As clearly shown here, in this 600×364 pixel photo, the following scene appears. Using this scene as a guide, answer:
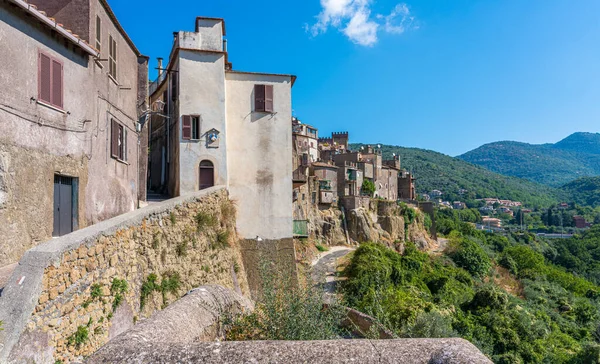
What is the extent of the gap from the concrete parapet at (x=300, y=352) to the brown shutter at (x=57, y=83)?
7.67m

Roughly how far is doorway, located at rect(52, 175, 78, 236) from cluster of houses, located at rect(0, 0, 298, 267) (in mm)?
25

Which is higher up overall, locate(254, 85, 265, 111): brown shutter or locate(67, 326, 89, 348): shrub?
locate(254, 85, 265, 111): brown shutter

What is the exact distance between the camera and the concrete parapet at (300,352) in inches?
114

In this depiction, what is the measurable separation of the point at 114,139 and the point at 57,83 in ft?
10.1

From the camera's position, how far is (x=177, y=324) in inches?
151

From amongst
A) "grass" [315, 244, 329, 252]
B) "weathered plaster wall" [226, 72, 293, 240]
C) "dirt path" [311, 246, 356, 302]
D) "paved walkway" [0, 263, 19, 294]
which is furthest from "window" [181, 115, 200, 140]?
"grass" [315, 244, 329, 252]

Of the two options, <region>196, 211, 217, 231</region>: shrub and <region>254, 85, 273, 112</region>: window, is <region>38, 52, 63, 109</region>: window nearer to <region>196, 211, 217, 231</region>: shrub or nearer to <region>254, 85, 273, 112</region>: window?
<region>196, 211, 217, 231</region>: shrub

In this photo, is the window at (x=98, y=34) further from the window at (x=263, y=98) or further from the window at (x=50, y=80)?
the window at (x=263, y=98)

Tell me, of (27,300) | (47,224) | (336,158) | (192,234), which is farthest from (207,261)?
(336,158)

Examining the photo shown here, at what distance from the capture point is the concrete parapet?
2.90 metres

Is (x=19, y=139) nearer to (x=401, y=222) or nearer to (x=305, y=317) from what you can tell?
(x=305, y=317)

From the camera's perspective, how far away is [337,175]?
57500 millimetres

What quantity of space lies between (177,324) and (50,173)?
646 centimetres

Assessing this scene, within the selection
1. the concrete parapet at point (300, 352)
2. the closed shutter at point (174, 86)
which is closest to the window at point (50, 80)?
the closed shutter at point (174, 86)
